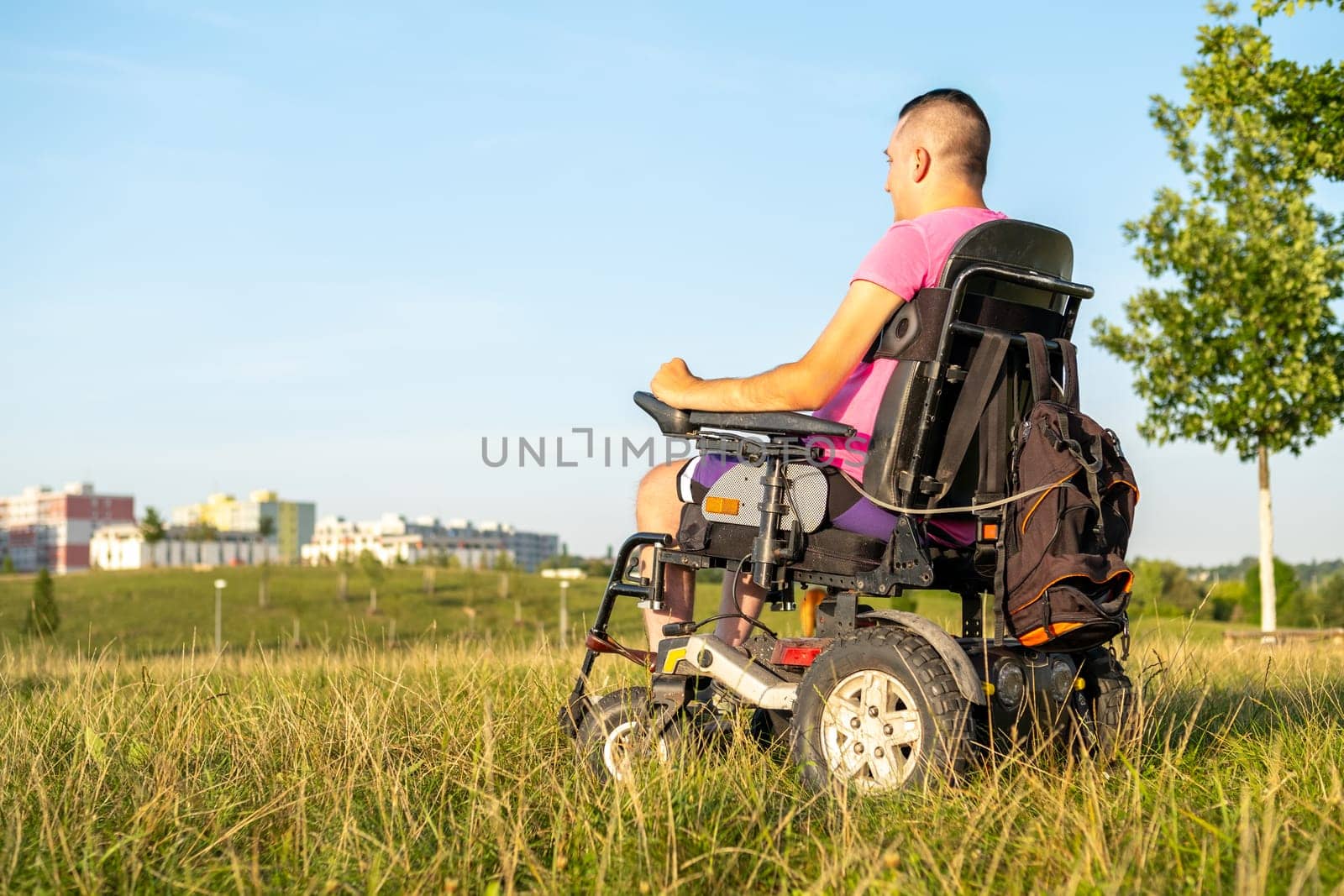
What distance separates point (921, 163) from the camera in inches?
137

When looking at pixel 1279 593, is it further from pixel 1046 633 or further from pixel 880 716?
pixel 880 716

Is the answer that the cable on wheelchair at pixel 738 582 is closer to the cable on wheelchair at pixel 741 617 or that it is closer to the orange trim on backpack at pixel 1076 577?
the cable on wheelchair at pixel 741 617

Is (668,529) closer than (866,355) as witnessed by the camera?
No

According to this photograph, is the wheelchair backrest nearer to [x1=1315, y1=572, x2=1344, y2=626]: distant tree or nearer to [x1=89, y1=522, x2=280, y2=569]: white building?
[x1=1315, y1=572, x2=1344, y2=626]: distant tree

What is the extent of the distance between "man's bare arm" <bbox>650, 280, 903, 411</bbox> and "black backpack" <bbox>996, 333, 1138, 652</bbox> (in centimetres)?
47

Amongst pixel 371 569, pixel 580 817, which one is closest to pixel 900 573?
pixel 580 817

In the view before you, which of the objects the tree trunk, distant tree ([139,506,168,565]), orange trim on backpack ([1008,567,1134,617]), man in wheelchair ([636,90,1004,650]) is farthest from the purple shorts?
distant tree ([139,506,168,565])

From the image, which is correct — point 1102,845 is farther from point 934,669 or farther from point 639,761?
point 639,761

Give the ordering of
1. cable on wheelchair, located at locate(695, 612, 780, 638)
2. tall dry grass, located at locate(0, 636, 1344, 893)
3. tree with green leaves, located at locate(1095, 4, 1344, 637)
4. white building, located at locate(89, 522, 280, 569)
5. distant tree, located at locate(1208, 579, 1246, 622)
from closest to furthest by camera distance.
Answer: tall dry grass, located at locate(0, 636, 1344, 893)
cable on wheelchair, located at locate(695, 612, 780, 638)
tree with green leaves, located at locate(1095, 4, 1344, 637)
distant tree, located at locate(1208, 579, 1246, 622)
white building, located at locate(89, 522, 280, 569)

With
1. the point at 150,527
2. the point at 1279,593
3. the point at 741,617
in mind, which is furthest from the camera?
the point at 150,527

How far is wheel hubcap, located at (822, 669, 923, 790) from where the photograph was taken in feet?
9.39

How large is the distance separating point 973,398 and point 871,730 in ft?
2.92

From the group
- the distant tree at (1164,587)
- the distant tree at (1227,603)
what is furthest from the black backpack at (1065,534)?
the distant tree at (1227,603)

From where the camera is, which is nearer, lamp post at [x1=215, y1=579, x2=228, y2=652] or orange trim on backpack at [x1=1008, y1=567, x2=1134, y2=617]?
orange trim on backpack at [x1=1008, y1=567, x2=1134, y2=617]
